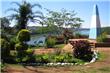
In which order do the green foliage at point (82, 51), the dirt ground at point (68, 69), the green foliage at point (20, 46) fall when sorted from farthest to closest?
the green foliage at point (82, 51) < the green foliage at point (20, 46) < the dirt ground at point (68, 69)

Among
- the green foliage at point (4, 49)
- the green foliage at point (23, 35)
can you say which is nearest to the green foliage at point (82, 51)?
the green foliage at point (23, 35)

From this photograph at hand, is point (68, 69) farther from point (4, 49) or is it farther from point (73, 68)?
point (4, 49)

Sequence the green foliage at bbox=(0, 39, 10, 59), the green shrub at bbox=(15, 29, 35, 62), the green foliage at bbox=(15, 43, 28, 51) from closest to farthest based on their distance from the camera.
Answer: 1. the green foliage at bbox=(0, 39, 10, 59)
2. the green shrub at bbox=(15, 29, 35, 62)
3. the green foliage at bbox=(15, 43, 28, 51)

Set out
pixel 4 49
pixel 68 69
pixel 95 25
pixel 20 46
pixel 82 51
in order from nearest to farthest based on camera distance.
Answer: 1. pixel 68 69
2. pixel 4 49
3. pixel 20 46
4. pixel 82 51
5. pixel 95 25

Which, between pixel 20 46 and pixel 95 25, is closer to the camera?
pixel 20 46

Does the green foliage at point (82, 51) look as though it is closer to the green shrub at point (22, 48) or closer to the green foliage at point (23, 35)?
the green shrub at point (22, 48)

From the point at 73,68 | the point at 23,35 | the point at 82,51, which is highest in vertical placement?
the point at 23,35

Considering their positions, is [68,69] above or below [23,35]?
below

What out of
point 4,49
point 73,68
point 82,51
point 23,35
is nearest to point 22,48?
point 23,35

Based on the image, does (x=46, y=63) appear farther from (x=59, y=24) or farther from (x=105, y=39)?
(x=59, y=24)

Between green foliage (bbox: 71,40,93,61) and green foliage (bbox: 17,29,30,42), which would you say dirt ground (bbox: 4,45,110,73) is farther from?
green foliage (bbox: 17,29,30,42)

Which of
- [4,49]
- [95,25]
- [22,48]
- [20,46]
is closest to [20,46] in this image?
[20,46]

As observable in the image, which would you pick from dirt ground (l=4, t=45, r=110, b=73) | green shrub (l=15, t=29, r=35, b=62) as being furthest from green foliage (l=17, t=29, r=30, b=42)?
dirt ground (l=4, t=45, r=110, b=73)

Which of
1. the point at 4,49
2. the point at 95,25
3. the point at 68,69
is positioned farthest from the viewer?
the point at 95,25
